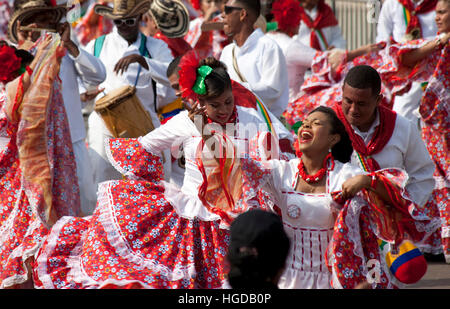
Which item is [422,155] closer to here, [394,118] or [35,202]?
[394,118]

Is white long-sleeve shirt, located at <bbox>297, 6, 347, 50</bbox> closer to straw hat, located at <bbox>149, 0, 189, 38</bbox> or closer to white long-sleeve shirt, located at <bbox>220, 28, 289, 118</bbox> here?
straw hat, located at <bbox>149, 0, 189, 38</bbox>

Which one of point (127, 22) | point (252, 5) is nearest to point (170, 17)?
point (127, 22)

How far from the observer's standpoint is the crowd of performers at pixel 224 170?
5.11m

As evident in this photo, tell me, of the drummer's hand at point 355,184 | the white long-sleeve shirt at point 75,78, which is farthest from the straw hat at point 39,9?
the drummer's hand at point 355,184

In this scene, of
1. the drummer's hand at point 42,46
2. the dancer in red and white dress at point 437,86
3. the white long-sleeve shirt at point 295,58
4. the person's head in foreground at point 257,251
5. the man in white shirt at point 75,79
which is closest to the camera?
the person's head in foreground at point 257,251

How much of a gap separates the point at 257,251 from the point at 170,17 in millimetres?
6590

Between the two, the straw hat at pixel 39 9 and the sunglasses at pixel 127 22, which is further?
the sunglasses at pixel 127 22

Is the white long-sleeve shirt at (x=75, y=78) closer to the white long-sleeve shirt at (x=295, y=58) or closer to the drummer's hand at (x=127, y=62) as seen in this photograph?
the drummer's hand at (x=127, y=62)

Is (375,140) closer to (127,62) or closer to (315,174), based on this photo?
(315,174)

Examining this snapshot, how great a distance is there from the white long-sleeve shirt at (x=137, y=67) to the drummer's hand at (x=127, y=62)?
5 cm

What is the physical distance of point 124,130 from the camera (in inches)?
309

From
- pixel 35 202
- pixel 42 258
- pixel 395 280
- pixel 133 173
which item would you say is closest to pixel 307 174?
pixel 395 280
